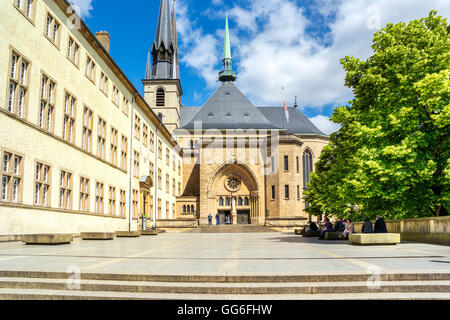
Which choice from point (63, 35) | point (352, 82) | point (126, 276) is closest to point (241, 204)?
point (352, 82)

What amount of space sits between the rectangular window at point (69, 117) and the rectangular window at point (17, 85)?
→ 4.27 meters

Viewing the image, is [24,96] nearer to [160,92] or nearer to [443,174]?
[443,174]

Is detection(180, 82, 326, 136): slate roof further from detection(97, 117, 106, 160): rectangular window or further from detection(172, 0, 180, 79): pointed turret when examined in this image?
detection(97, 117, 106, 160): rectangular window

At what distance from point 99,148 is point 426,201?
19595 mm

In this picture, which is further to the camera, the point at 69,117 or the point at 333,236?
the point at 69,117

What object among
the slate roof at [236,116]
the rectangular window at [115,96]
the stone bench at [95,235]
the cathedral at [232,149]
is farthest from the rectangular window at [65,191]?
the slate roof at [236,116]

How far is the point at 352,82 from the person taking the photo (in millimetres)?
22062

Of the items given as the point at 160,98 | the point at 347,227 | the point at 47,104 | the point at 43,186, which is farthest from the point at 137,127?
the point at 160,98

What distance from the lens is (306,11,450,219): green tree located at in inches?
646

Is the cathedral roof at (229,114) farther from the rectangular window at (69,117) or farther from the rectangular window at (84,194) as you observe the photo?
the rectangular window at (69,117)

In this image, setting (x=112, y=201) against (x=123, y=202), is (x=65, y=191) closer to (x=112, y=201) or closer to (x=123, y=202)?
(x=112, y=201)

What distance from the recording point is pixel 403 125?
669 inches

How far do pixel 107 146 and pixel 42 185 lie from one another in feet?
32.3

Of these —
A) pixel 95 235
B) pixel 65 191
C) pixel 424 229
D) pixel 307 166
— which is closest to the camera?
pixel 424 229
